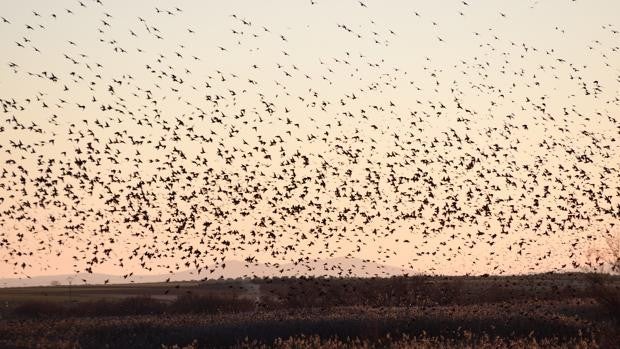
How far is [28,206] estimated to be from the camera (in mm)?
39656

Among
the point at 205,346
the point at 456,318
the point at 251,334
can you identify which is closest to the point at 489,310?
the point at 456,318

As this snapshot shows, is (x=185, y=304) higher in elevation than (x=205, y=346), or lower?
lower

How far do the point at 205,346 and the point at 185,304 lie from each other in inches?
1118

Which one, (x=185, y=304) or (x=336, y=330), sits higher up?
(x=336, y=330)

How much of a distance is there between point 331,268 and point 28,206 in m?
11.1

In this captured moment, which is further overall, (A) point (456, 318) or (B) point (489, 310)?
(B) point (489, 310)

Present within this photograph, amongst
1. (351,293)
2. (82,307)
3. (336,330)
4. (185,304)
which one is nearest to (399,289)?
(351,293)

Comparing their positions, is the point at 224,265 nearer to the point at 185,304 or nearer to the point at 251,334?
the point at 251,334

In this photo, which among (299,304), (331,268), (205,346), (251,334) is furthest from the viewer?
(299,304)

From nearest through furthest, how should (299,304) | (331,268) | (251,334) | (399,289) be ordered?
(251,334)
(331,268)
(299,304)
(399,289)

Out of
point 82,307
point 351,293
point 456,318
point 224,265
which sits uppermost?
point 456,318

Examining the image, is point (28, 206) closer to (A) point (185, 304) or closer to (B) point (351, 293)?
(A) point (185, 304)

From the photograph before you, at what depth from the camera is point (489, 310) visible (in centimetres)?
4309

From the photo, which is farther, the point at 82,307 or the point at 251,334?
the point at 82,307
